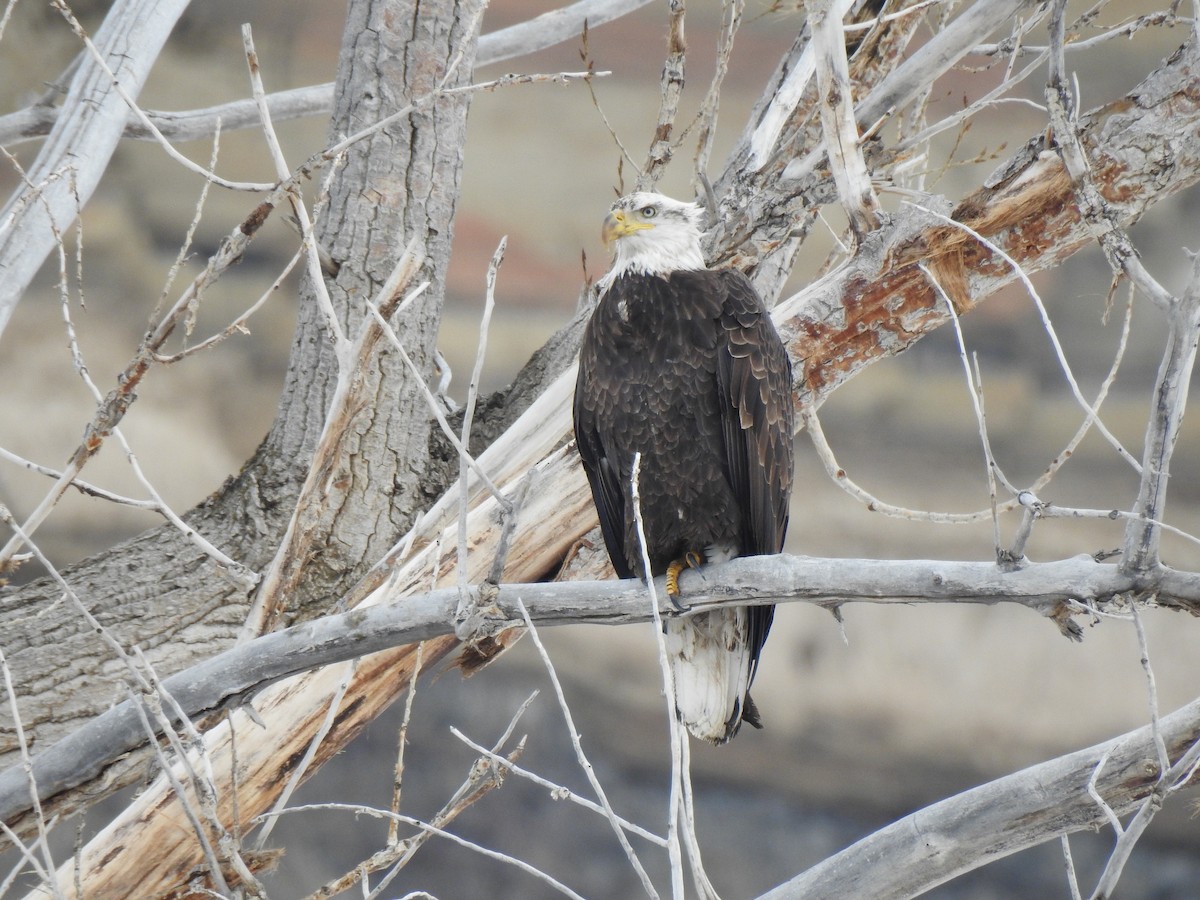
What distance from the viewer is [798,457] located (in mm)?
4289

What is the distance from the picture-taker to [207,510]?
2631mm

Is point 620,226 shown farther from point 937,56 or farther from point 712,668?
point 712,668

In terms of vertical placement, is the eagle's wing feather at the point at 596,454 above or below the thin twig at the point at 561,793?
above

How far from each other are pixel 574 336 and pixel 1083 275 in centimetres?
242

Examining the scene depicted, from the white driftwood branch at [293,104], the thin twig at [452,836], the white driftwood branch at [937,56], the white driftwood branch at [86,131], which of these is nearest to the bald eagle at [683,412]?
the white driftwood branch at [937,56]

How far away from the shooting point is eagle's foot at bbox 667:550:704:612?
1801 millimetres

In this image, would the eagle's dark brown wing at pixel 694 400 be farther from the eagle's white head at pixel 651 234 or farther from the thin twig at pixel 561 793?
the thin twig at pixel 561 793

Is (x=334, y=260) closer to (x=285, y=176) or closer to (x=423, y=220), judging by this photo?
(x=423, y=220)

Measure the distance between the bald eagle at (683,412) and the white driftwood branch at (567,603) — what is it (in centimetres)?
27

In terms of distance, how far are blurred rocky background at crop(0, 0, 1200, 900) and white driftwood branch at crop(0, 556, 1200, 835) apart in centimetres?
254

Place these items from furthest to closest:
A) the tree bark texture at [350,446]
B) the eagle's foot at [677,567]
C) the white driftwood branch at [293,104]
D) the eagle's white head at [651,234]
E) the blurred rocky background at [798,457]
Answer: the blurred rocky background at [798,457] < the white driftwood branch at [293,104] < the tree bark texture at [350,446] < the eagle's white head at [651,234] < the eagle's foot at [677,567]

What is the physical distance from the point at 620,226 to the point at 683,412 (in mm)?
449

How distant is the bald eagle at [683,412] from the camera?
6.22ft

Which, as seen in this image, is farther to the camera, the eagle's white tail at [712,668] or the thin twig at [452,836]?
the eagle's white tail at [712,668]
